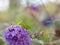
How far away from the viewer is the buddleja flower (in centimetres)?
60

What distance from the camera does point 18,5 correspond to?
1.79 metres

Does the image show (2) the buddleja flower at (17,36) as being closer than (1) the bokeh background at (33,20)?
Yes

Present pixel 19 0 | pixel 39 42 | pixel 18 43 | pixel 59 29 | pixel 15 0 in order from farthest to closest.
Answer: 1. pixel 15 0
2. pixel 19 0
3. pixel 59 29
4. pixel 39 42
5. pixel 18 43

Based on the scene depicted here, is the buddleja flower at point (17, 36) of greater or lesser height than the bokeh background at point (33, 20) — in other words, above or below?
below

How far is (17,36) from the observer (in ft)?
1.97

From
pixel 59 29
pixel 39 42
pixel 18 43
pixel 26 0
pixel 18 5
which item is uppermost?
pixel 18 5

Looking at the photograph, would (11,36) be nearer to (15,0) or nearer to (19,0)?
(19,0)

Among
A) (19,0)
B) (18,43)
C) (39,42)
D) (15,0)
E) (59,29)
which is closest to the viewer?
(18,43)

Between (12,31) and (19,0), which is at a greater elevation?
(19,0)

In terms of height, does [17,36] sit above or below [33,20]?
below

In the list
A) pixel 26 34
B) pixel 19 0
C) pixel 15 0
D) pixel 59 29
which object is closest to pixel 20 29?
pixel 26 34

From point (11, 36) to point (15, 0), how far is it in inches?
48.7

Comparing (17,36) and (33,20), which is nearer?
(17,36)

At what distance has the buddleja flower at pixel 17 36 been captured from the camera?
0.60m
